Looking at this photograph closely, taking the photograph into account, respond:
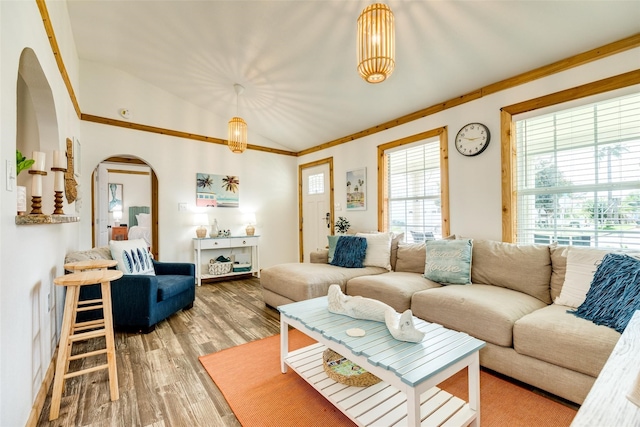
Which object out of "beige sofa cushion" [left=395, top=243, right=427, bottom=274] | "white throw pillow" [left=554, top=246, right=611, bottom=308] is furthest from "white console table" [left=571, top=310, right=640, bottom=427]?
"beige sofa cushion" [left=395, top=243, right=427, bottom=274]

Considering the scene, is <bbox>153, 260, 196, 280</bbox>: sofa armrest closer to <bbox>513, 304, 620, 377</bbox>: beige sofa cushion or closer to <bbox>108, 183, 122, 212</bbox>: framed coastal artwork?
<bbox>513, 304, 620, 377</bbox>: beige sofa cushion

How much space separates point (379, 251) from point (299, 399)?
2.08m

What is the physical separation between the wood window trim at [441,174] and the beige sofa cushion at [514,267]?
27.8 inches

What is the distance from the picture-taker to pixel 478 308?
2.10 meters

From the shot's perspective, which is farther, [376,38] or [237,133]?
[237,133]

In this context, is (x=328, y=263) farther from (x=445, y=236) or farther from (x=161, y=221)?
(x=161, y=221)

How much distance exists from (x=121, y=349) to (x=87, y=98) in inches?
137

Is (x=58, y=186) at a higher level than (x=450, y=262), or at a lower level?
higher

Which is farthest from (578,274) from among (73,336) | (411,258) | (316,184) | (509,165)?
(316,184)

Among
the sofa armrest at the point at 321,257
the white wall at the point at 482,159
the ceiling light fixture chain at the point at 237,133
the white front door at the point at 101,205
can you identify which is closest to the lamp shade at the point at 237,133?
the ceiling light fixture chain at the point at 237,133

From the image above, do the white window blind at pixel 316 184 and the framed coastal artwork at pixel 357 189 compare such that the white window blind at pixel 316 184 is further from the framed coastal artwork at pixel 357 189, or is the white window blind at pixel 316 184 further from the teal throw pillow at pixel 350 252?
the teal throw pillow at pixel 350 252

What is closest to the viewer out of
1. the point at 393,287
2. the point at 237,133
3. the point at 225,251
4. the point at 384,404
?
the point at 384,404

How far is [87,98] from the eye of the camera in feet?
13.2

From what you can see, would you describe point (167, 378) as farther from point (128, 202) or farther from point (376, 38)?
point (128, 202)
